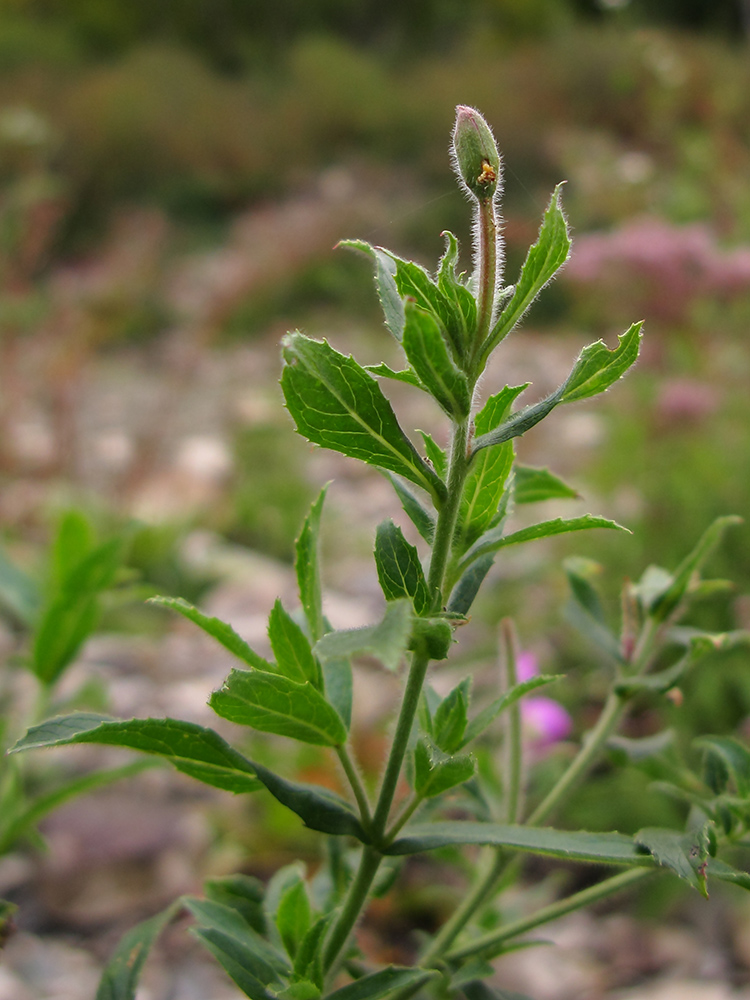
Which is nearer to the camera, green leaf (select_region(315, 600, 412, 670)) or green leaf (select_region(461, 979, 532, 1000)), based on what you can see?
green leaf (select_region(315, 600, 412, 670))

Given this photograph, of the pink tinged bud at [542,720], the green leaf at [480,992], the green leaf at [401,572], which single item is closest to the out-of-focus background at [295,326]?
the green leaf at [401,572]

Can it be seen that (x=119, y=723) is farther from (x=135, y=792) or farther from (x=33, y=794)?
(x=135, y=792)

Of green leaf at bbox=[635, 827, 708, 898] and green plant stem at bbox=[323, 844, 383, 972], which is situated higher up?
green leaf at bbox=[635, 827, 708, 898]

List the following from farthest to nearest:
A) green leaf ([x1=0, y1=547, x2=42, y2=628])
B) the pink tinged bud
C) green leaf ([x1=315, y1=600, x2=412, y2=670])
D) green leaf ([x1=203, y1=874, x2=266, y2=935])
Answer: the pink tinged bud → green leaf ([x1=0, y1=547, x2=42, y2=628]) → green leaf ([x1=203, y1=874, x2=266, y2=935]) → green leaf ([x1=315, y1=600, x2=412, y2=670])

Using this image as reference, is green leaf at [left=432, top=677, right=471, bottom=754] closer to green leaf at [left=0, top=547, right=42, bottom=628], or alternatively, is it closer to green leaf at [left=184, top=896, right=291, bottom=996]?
green leaf at [left=184, top=896, right=291, bottom=996]

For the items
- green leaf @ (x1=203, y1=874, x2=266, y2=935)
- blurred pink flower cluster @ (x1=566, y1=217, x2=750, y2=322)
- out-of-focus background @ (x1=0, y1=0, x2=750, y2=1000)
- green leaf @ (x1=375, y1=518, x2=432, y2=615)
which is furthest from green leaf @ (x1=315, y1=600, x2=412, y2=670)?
blurred pink flower cluster @ (x1=566, y1=217, x2=750, y2=322)

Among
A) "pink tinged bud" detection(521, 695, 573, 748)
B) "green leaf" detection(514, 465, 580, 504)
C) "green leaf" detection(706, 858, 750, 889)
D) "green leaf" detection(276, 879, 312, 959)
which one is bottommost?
"pink tinged bud" detection(521, 695, 573, 748)

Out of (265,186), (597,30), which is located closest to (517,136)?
(265,186)

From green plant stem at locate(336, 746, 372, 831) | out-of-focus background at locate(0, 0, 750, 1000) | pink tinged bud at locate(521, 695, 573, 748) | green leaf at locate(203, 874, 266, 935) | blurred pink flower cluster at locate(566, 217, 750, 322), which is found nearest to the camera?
green plant stem at locate(336, 746, 372, 831)
